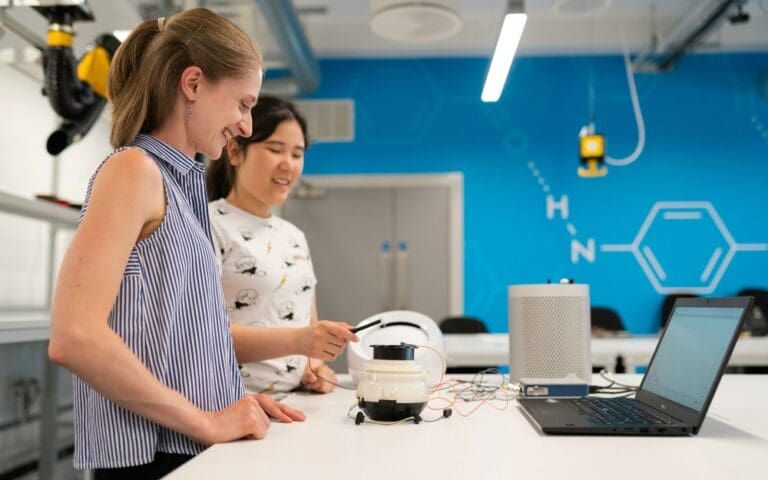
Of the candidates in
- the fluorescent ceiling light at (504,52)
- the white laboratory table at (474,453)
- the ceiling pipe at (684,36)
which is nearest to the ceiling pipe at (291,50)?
the fluorescent ceiling light at (504,52)

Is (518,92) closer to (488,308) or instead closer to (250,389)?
(488,308)

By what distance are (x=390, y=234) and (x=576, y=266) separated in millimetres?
1581

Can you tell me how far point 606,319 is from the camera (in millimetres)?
4691

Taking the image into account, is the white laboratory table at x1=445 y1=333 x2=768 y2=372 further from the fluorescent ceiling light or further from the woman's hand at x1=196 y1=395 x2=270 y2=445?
the woman's hand at x1=196 y1=395 x2=270 y2=445

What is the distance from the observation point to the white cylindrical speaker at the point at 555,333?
152cm

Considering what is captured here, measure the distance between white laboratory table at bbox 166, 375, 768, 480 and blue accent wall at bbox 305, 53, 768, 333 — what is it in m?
4.19

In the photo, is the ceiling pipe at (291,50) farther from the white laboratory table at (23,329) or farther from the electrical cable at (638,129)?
the electrical cable at (638,129)

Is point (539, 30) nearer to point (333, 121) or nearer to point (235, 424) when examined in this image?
point (333, 121)

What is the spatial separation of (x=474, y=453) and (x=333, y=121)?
4790mm

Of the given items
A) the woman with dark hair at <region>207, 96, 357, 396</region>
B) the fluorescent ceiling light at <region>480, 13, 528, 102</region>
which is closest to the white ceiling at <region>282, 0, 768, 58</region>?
the fluorescent ceiling light at <region>480, 13, 528, 102</region>

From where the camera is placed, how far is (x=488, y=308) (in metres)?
5.27

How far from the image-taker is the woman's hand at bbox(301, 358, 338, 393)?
5.17 feet

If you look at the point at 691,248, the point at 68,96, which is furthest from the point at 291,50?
the point at 691,248

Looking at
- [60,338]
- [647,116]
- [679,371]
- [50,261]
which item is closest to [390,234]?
[647,116]
